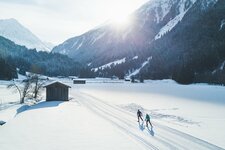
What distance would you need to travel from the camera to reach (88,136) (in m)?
26.3

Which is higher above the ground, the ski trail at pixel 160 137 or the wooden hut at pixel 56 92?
A: the wooden hut at pixel 56 92

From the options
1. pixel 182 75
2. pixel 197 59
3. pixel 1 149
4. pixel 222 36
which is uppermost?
pixel 222 36

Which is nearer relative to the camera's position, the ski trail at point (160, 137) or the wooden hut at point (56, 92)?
the ski trail at point (160, 137)

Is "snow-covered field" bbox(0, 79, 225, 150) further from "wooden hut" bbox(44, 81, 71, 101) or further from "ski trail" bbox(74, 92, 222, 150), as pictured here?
"wooden hut" bbox(44, 81, 71, 101)

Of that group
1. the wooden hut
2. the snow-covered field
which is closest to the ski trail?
the snow-covered field

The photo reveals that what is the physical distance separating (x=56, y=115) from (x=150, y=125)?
1479 centimetres

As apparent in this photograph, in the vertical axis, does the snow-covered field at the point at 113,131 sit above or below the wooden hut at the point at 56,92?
below

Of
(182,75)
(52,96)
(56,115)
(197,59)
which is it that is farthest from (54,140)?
(197,59)

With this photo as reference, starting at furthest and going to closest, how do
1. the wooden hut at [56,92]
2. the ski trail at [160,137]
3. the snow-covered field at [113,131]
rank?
1. the wooden hut at [56,92]
2. the snow-covered field at [113,131]
3. the ski trail at [160,137]

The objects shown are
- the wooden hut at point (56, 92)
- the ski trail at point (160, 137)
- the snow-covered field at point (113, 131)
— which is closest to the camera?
the ski trail at point (160, 137)

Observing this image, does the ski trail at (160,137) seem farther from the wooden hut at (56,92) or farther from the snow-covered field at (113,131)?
the wooden hut at (56,92)

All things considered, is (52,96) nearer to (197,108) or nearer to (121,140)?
(197,108)

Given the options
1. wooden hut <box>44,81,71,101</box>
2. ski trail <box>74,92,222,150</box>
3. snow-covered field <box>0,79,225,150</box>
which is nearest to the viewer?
ski trail <box>74,92,222,150</box>

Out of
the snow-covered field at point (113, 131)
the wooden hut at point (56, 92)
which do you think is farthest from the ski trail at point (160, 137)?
the wooden hut at point (56, 92)
